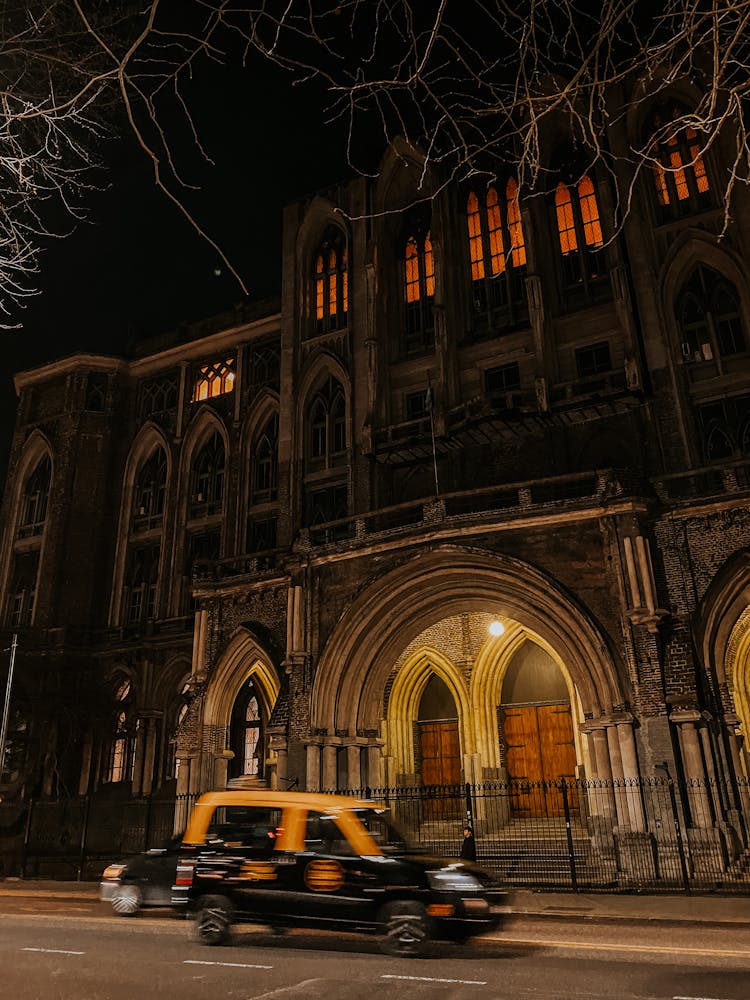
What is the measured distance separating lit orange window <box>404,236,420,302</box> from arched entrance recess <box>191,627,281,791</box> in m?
12.5

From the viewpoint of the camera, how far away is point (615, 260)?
71.9 ft

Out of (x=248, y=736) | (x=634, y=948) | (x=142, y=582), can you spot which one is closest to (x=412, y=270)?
(x=142, y=582)

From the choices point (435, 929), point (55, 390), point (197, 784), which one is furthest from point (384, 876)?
point (55, 390)

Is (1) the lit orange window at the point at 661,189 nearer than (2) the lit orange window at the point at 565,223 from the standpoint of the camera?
Yes

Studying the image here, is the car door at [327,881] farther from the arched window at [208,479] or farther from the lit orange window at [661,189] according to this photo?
the arched window at [208,479]

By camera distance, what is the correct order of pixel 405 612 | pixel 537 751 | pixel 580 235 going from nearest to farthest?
pixel 405 612
pixel 537 751
pixel 580 235

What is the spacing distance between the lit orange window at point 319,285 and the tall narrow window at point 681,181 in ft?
38.9

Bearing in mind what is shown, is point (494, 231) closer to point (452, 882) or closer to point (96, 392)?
point (96, 392)

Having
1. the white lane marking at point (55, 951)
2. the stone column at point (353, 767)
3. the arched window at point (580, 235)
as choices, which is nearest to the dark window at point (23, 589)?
the stone column at point (353, 767)

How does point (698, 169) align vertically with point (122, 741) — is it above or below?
above

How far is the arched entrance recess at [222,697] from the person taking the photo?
2230 cm

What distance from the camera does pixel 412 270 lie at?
26.6 meters

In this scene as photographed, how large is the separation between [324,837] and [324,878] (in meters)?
0.48

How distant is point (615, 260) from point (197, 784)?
62.9ft
